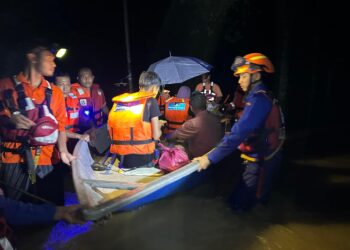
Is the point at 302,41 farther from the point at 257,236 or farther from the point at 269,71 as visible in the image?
the point at 257,236

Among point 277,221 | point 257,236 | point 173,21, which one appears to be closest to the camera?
point 257,236

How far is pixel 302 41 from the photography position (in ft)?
35.6

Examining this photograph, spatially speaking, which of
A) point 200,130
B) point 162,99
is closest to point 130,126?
point 200,130

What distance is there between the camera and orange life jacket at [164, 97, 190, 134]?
6.00 metres

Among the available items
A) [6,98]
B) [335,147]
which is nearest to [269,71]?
[6,98]

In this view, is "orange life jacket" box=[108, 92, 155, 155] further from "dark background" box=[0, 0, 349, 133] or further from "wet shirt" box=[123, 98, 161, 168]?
"dark background" box=[0, 0, 349, 133]

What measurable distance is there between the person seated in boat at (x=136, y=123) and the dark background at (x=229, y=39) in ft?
19.1

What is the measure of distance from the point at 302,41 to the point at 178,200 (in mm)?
8344

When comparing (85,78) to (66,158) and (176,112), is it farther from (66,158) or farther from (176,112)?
(66,158)

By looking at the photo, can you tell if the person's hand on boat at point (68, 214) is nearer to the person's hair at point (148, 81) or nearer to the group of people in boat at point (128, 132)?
the group of people in boat at point (128, 132)

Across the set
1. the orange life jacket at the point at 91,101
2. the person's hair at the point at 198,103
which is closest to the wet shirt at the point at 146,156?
the person's hair at the point at 198,103

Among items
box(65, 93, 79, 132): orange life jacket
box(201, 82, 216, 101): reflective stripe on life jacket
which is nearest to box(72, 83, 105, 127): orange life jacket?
box(65, 93, 79, 132): orange life jacket

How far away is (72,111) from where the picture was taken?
579 centimetres

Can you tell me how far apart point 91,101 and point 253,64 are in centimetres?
336
